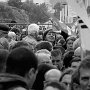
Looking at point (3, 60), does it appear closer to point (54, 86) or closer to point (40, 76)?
point (40, 76)

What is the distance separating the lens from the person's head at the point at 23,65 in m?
5.69

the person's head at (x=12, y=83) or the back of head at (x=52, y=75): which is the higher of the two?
the person's head at (x=12, y=83)

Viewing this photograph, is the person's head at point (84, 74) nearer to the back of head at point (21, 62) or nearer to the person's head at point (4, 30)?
the back of head at point (21, 62)

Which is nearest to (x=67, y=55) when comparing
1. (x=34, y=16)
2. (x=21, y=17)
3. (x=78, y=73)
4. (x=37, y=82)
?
(x=37, y=82)

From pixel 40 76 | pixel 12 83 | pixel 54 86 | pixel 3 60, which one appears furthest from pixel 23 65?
pixel 40 76

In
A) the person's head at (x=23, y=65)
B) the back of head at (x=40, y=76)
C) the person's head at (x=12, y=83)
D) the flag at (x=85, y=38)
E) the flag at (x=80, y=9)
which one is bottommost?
the back of head at (x=40, y=76)

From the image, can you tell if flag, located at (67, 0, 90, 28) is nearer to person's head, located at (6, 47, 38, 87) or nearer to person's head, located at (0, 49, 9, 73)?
person's head, located at (0, 49, 9, 73)

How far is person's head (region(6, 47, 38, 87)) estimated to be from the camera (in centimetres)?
569

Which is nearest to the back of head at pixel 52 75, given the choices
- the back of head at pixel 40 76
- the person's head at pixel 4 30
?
the back of head at pixel 40 76

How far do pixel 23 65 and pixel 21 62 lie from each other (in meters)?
0.04

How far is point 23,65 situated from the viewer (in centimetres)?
569

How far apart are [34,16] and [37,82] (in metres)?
97.9

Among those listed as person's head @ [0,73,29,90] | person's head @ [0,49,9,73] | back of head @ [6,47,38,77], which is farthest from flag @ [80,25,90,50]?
person's head @ [0,73,29,90]

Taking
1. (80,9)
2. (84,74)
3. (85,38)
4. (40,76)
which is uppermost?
(80,9)
